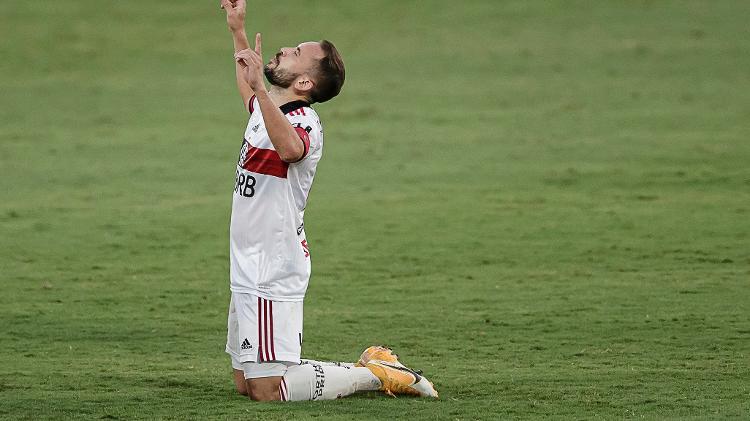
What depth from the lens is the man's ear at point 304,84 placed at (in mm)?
5879

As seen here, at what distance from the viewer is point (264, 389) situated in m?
5.86

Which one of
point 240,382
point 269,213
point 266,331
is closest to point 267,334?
point 266,331

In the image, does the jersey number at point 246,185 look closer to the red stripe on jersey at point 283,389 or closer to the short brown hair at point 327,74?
the short brown hair at point 327,74

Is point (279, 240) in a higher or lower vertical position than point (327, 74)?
lower

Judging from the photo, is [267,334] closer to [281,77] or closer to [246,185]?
[246,185]

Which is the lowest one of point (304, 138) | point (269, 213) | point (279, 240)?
point (279, 240)

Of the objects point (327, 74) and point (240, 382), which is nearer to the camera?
point (327, 74)

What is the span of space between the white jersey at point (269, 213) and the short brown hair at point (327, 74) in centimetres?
10

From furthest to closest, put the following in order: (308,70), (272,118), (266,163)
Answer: (308,70) → (266,163) → (272,118)

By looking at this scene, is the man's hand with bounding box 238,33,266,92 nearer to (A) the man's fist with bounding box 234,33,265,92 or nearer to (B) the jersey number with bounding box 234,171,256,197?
(A) the man's fist with bounding box 234,33,265,92

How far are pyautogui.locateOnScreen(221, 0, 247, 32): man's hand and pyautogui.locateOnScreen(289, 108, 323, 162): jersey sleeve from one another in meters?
0.67

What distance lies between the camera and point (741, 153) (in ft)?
48.2

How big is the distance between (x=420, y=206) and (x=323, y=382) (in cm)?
656

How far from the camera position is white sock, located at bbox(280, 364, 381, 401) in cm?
587
